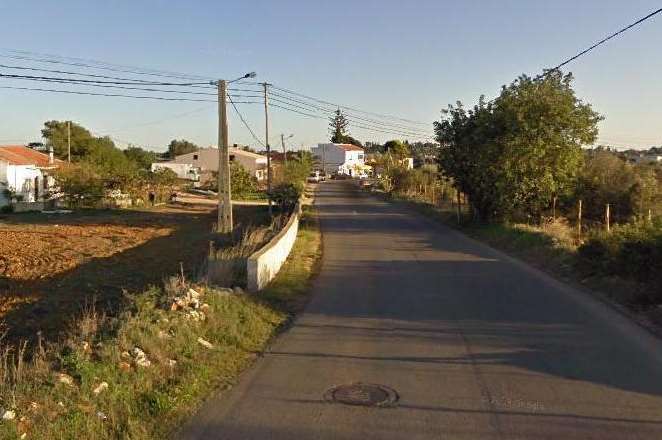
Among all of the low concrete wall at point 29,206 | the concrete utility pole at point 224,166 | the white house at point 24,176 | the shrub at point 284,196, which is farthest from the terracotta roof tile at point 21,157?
the concrete utility pole at point 224,166

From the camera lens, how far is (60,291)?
16.5m

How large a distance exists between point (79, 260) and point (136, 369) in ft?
52.8

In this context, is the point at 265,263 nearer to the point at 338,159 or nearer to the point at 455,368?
the point at 455,368

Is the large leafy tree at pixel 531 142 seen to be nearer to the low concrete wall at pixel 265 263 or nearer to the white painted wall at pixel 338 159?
the low concrete wall at pixel 265 263

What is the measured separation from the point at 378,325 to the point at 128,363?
409cm

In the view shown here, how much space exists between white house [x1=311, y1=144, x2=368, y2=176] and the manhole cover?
127 m

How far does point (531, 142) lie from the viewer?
24.8 metres

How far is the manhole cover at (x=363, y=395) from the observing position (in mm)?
6473

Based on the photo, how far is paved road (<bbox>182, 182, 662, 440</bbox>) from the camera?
5.83m

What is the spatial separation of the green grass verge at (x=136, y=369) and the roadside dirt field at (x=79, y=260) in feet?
12.2

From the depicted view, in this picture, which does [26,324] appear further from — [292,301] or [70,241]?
[70,241]

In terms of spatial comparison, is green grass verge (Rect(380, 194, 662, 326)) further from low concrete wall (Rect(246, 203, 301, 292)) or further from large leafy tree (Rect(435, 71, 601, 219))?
low concrete wall (Rect(246, 203, 301, 292))

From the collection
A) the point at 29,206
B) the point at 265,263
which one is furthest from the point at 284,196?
the point at 265,263

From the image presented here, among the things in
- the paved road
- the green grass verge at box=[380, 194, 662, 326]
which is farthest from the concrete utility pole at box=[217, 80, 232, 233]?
the paved road
